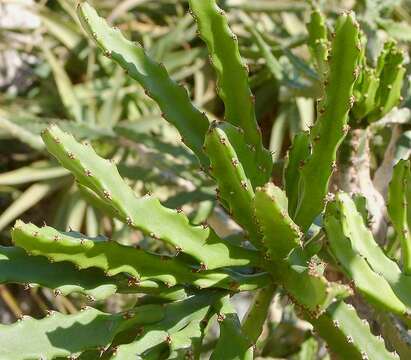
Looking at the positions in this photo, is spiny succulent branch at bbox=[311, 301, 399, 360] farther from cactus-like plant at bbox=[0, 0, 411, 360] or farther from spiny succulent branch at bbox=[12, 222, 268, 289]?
spiny succulent branch at bbox=[12, 222, 268, 289]

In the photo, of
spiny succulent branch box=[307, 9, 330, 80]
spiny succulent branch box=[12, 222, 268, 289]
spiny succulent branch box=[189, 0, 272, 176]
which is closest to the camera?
spiny succulent branch box=[12, 222, 268, 289]

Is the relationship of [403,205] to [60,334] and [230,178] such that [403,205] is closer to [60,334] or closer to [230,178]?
[230,178]

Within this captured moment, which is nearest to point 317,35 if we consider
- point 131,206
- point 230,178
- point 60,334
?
point 230,178

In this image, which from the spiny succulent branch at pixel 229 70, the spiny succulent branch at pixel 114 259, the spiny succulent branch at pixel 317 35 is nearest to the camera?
the spiny succulent branch at pixel 114 259

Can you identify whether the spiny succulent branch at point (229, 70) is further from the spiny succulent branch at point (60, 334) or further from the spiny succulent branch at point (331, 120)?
the spiny succulent branch at point (60, 334)

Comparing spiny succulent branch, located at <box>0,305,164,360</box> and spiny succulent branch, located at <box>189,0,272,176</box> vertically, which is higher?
spiny succulent branch, located at <box>189,0,272,176</box>

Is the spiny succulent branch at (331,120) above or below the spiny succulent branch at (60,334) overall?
above

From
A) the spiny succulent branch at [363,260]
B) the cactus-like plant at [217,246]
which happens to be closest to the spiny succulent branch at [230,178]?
the cactus-like plant at [217,246]

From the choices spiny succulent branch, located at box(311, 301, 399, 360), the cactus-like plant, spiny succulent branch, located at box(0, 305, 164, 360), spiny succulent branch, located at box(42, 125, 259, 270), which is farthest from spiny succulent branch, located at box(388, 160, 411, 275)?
spiny succulent branch, located at box(0, 305, 164, 360)

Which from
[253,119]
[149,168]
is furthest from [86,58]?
[253,119]
